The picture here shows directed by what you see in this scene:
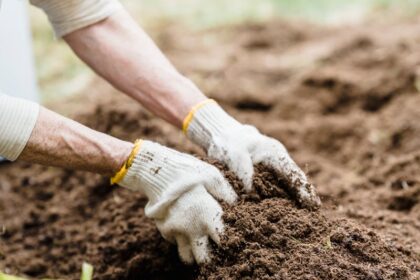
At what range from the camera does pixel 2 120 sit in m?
1.98

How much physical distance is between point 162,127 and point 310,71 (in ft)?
5.12

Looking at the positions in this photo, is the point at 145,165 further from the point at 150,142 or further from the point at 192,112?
the point at 192,112

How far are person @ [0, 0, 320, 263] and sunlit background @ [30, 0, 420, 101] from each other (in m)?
2.61

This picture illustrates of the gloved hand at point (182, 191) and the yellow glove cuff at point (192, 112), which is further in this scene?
the yellow glove cuff at point (192, 112)

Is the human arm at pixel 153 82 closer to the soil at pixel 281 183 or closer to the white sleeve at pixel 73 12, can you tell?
the white sleeve at pixel 73 12

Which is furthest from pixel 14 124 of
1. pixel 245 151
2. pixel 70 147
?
pixel 245 151

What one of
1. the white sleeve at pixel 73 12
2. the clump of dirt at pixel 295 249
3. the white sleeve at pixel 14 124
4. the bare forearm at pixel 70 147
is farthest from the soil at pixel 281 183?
the white sleeve at pixel 73 12

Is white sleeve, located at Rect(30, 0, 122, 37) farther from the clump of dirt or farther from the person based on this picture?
the clump of dirt

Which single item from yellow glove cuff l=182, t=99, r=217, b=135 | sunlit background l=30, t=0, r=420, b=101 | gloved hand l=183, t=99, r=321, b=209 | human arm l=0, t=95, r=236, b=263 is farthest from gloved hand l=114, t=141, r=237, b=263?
sunlit background l=30, t=0, r=420, b=101

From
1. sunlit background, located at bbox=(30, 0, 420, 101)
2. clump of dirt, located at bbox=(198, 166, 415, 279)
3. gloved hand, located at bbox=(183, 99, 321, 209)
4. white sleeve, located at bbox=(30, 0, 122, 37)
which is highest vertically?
white sleeve, located at bbox=(30, 0, 122, 37)

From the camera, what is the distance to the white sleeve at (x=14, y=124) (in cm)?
199

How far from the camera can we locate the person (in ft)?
6.77

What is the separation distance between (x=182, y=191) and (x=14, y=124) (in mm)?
594

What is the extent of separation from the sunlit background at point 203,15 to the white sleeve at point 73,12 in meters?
2.58
